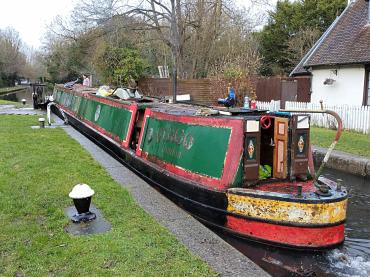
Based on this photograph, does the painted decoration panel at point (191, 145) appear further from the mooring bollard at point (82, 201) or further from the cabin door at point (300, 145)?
the mooring bollard at point (82, 201)

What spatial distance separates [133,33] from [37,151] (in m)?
16.7

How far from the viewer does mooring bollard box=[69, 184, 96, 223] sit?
4.66 m

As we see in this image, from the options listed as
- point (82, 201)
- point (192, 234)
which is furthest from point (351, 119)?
point (82, 201)

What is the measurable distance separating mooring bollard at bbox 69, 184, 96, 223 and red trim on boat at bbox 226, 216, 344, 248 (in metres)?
1.86

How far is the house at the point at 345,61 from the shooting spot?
1436cm

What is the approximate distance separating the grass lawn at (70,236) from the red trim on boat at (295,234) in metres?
1.23

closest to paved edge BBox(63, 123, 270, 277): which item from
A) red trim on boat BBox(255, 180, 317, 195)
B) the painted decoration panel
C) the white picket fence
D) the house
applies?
the painted decoration panel

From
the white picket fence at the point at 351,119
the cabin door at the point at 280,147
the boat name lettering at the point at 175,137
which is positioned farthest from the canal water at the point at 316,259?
the white picket fence at the point at 351,119

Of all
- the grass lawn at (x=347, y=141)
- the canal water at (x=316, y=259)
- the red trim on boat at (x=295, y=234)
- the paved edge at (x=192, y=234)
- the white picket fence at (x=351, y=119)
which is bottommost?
the canal water at (x=316, y=259)

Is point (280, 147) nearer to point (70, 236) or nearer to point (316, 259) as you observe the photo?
point (316, 259)

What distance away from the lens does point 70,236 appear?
13.9 ft

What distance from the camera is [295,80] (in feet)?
63.3

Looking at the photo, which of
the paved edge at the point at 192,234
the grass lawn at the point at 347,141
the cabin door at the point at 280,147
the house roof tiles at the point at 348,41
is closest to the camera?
the paved edge at the point at 192,234

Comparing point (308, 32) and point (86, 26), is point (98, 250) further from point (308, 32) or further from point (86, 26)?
point (308, 32)
